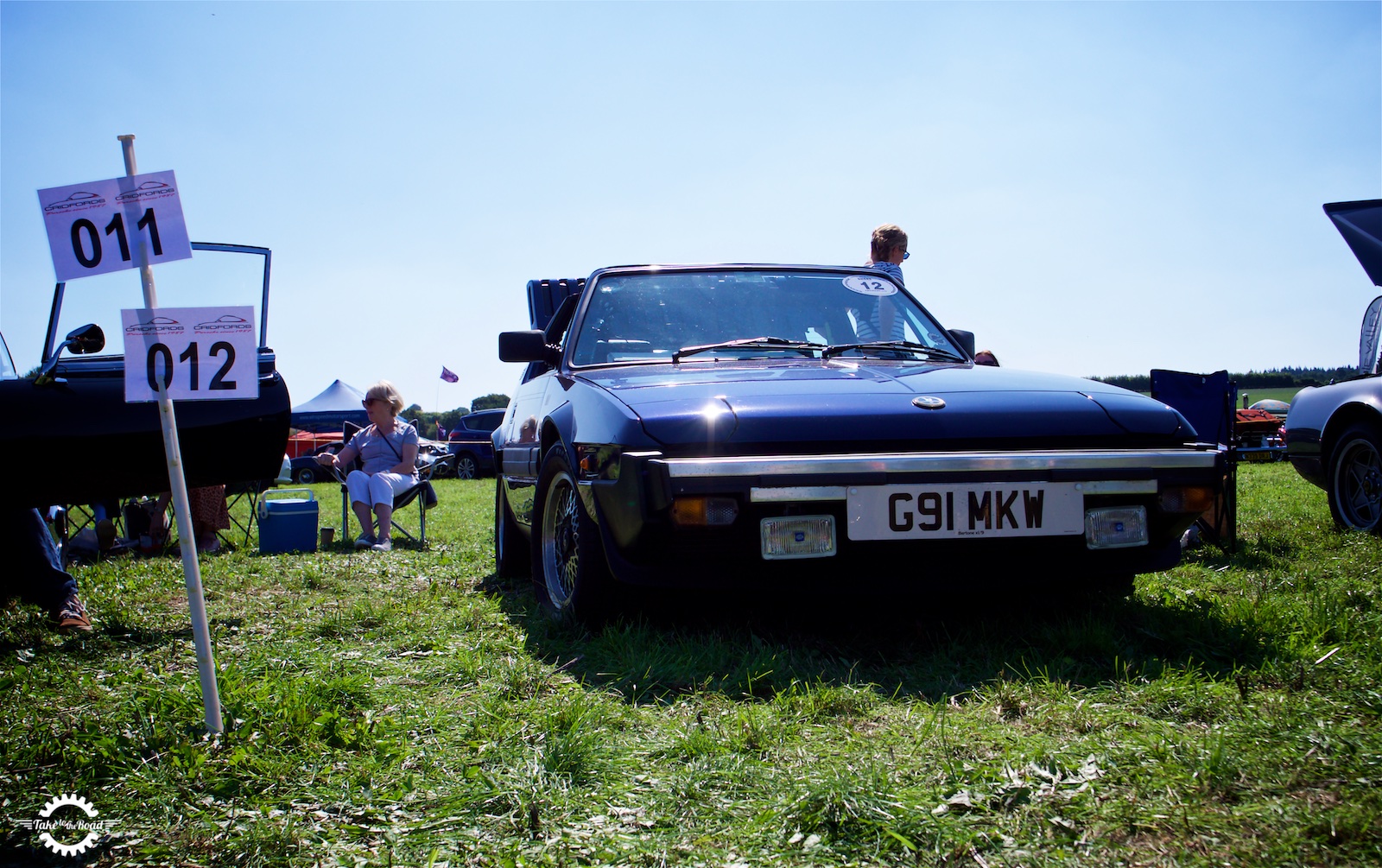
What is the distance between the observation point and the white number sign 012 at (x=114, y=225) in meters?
2.37

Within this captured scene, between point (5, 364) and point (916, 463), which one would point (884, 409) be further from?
point (5, 364)

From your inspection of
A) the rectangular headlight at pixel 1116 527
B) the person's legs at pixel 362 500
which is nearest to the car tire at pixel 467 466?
the person's legs at pixel 362 500

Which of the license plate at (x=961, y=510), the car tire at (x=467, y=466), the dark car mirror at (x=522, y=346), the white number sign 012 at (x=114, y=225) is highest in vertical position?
the white number sign 012 at (x=114, y=225)

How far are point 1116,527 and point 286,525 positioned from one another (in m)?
5.83

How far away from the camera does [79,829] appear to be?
1.76 meters

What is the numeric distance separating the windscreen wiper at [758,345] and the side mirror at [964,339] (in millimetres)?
715

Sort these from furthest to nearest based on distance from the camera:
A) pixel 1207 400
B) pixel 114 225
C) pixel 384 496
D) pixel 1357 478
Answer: pixel 384 496, pixel 1357 478, pixel 1207 400, pixel 114 225

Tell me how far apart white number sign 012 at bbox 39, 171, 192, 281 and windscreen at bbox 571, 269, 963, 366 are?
1.63m

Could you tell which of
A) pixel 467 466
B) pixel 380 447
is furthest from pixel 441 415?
pixel 380 447

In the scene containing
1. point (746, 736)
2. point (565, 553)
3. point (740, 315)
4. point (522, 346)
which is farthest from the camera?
point (522, 346)

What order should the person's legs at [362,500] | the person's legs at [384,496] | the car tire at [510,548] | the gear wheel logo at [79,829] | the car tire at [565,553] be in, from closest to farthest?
1. the gear wheel logo at [79,829]
2. the car tire at [565,553]
3. the car tire at [510,548]
4. the person's legs at [384,496]
5. the person's legs at [362,500]

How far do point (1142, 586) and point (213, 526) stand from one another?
6483mm

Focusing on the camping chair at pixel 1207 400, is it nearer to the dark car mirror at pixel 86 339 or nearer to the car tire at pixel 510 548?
the car tire at pixel 510 548

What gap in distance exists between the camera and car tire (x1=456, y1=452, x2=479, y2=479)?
854 inches
